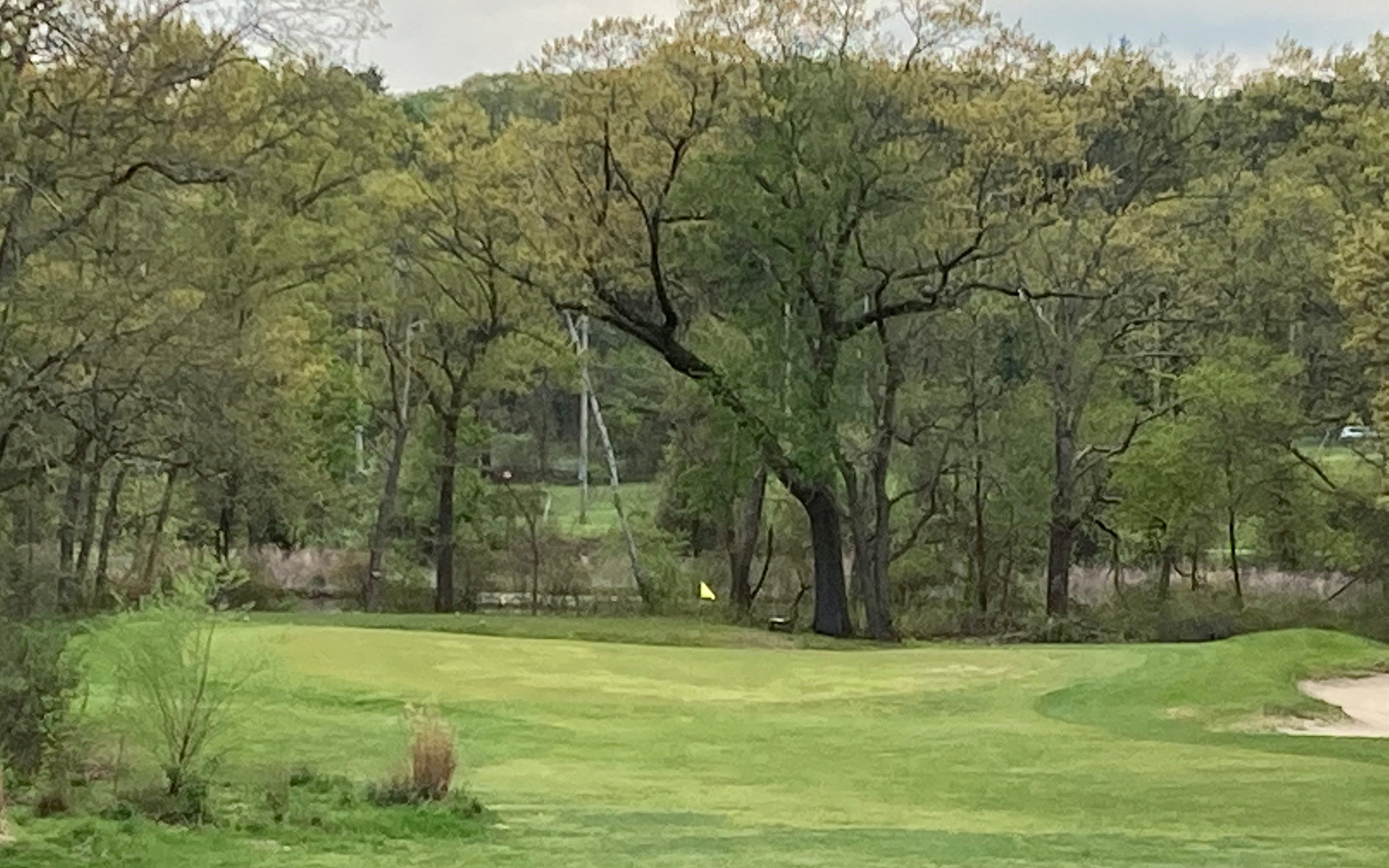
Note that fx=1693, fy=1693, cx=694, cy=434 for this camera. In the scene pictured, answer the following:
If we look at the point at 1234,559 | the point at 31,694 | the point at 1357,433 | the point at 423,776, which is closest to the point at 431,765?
the point at 423,776

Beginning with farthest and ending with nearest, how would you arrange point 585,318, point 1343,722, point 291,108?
1. point 585,318
2. point 291,108
3. point 1343,722

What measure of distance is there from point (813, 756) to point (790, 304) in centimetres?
1764

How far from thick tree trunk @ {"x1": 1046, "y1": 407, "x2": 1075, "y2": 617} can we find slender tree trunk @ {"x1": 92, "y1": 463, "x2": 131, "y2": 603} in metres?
20.2

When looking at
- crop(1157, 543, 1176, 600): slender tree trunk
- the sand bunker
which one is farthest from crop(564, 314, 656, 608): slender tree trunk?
the sand bunker

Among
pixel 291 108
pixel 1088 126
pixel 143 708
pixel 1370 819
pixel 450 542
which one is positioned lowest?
pixel 1370 819

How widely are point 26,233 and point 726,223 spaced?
15.2 metres

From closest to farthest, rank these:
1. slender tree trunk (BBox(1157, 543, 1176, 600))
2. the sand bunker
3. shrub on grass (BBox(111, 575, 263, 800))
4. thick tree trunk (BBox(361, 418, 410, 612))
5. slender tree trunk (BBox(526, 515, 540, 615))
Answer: shrub on grass (BBox(111, 575, 263, 800)) < the sand bunker < thick tree trunk (BBox(361, 418, 410, 612)) < slender tree trunk (BBox(1157, 543, 1176, 600)) < slender tree trunk (BBox(526, 515, 540, 615))

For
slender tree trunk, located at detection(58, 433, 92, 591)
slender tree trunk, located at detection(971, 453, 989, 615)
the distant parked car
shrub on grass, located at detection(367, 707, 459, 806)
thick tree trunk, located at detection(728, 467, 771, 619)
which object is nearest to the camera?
shrub on grass, located at detection(367, 707, 459, 806)

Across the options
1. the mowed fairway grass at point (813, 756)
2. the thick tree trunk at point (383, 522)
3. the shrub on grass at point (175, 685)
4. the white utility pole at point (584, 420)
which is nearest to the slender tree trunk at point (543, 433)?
the white utility pole at point (584, 420)

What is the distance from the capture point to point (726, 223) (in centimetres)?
3219

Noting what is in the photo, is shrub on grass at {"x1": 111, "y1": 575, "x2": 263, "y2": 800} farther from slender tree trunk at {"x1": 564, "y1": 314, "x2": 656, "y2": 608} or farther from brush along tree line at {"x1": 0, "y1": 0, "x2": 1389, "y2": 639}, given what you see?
slender tree trunk at {"x1": 564, "y1": 314, "x2": 656, "y2": 608}

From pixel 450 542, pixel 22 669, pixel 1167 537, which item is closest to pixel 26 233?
pixel 22 669

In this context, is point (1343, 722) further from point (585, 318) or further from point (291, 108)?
point (585, 318)

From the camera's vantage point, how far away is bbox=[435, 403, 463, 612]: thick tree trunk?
3894 cm
